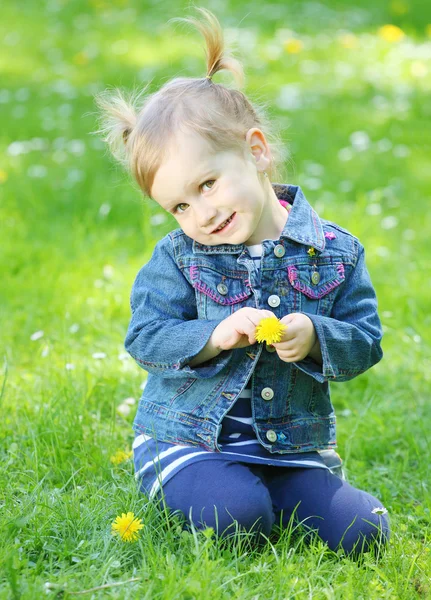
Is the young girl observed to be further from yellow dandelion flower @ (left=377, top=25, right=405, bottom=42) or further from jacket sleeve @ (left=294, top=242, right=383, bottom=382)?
yellow dandelion flower @ (left=377, top=25, right=405, bottom=42)

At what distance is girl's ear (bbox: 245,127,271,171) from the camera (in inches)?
90.5

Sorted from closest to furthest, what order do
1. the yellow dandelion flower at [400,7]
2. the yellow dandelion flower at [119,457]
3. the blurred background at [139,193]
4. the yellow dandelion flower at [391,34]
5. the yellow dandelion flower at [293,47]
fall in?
the yellow dandelion flower at [119,457], the blurred background at [139,193], the yellow dandelion flower at [293,47], the yellow dandelion flower at [391,34], the yellow dandelion flower at [400,7]

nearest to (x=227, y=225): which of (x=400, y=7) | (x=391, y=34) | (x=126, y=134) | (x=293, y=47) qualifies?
(x=126, y=134)

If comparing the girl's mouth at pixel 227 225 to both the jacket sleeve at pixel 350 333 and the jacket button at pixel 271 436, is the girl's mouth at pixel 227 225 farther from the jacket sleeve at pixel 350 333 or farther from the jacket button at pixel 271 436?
the jacket button at pixel 271 436

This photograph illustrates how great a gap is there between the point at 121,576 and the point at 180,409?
20.8 inches

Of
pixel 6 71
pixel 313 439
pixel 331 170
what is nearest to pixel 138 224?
pixel 331 170

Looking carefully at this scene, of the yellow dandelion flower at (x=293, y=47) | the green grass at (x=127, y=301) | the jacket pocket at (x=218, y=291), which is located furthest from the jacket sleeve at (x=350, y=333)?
the yellow dandelion flower at (x=293, y=47)

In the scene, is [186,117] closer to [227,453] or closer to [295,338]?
[295,338]

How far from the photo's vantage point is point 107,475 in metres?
2.38

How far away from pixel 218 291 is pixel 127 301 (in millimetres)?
1290

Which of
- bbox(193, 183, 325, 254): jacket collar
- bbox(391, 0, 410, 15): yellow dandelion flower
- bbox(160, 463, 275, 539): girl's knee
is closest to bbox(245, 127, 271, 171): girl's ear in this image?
bbox(193, 183, 325, 254): jacket collar

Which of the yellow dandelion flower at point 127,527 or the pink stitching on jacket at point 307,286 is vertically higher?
the pink stitching on jacket at point 307,286

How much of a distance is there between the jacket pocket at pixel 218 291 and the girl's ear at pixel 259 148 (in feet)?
1.01

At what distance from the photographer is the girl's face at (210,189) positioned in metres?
2.18
